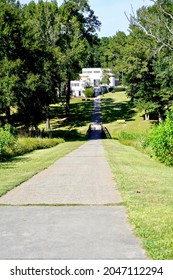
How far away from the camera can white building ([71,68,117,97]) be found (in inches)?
4672

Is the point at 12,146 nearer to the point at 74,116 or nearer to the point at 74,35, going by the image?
the point at 74,35

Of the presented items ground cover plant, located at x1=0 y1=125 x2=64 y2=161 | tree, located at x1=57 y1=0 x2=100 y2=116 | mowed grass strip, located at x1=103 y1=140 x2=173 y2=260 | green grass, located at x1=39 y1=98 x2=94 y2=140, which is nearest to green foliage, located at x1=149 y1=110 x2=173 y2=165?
mowed grass strip, located at x1=103 y1=140 x2=173 y2=260

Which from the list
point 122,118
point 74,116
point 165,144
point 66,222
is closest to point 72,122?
point 74,116

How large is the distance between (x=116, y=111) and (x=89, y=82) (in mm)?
47293

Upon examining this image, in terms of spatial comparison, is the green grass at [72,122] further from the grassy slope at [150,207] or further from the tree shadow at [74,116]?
the grassy slope at [150,207]

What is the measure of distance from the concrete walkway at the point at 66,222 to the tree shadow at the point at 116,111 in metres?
56.8

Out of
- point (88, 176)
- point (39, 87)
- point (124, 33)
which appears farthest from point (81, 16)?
point (88, 176)

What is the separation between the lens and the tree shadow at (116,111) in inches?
2739

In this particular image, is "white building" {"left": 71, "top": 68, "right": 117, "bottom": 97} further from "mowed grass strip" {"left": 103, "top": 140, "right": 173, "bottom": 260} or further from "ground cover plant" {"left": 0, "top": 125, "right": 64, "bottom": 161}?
"mowed grass strip" {"left": 103, "top": 140, "right": 173, "bottom": 260}

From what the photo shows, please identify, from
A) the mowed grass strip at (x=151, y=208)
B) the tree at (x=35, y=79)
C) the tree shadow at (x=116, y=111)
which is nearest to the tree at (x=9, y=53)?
the tree at (x=35, y=79)

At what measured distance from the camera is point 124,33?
231ft

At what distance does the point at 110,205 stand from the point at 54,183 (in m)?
3.41

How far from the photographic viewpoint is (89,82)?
121938mm
